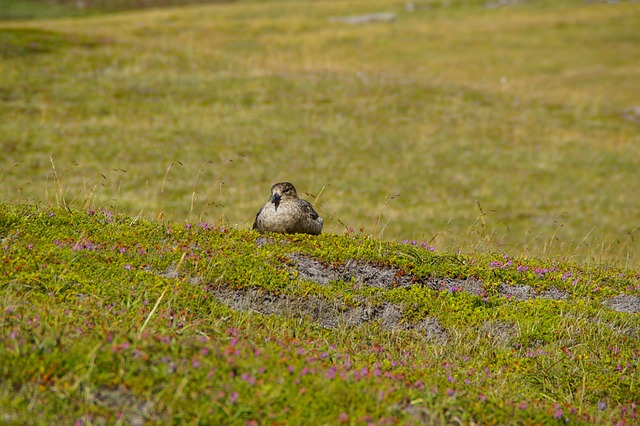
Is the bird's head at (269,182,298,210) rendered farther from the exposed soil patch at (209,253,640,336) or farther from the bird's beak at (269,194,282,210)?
the exposed soil patch at (209,253,640,336)

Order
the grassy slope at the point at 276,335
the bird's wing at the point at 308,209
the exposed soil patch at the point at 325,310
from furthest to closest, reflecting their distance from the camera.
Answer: the bird's wing at the point at 308,209 < the exposed soil patch at the point at 325,310 < the grassy slope at the point at 276,335

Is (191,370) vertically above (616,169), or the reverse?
(191,370)

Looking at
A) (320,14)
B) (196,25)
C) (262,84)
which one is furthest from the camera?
(320,14)

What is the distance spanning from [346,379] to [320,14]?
104m

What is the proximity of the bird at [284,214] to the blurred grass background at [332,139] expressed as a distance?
3910 millimetres

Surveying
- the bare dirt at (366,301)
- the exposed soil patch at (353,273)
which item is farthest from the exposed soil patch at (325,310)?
the exposed soil patch at (353,273)

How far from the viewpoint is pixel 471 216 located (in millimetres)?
24438

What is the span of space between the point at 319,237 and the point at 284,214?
0.74m

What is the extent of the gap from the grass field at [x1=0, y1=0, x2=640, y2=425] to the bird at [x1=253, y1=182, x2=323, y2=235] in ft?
1.20

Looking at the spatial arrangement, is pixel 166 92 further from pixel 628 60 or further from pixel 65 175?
pixel 628 60

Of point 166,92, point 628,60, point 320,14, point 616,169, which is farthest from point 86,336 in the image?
point 320,14

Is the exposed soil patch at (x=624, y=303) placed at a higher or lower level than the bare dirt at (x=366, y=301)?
lower

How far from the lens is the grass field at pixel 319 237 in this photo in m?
5.92

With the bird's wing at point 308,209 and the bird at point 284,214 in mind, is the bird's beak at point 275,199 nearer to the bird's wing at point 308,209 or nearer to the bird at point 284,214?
the bird at point 284,214
